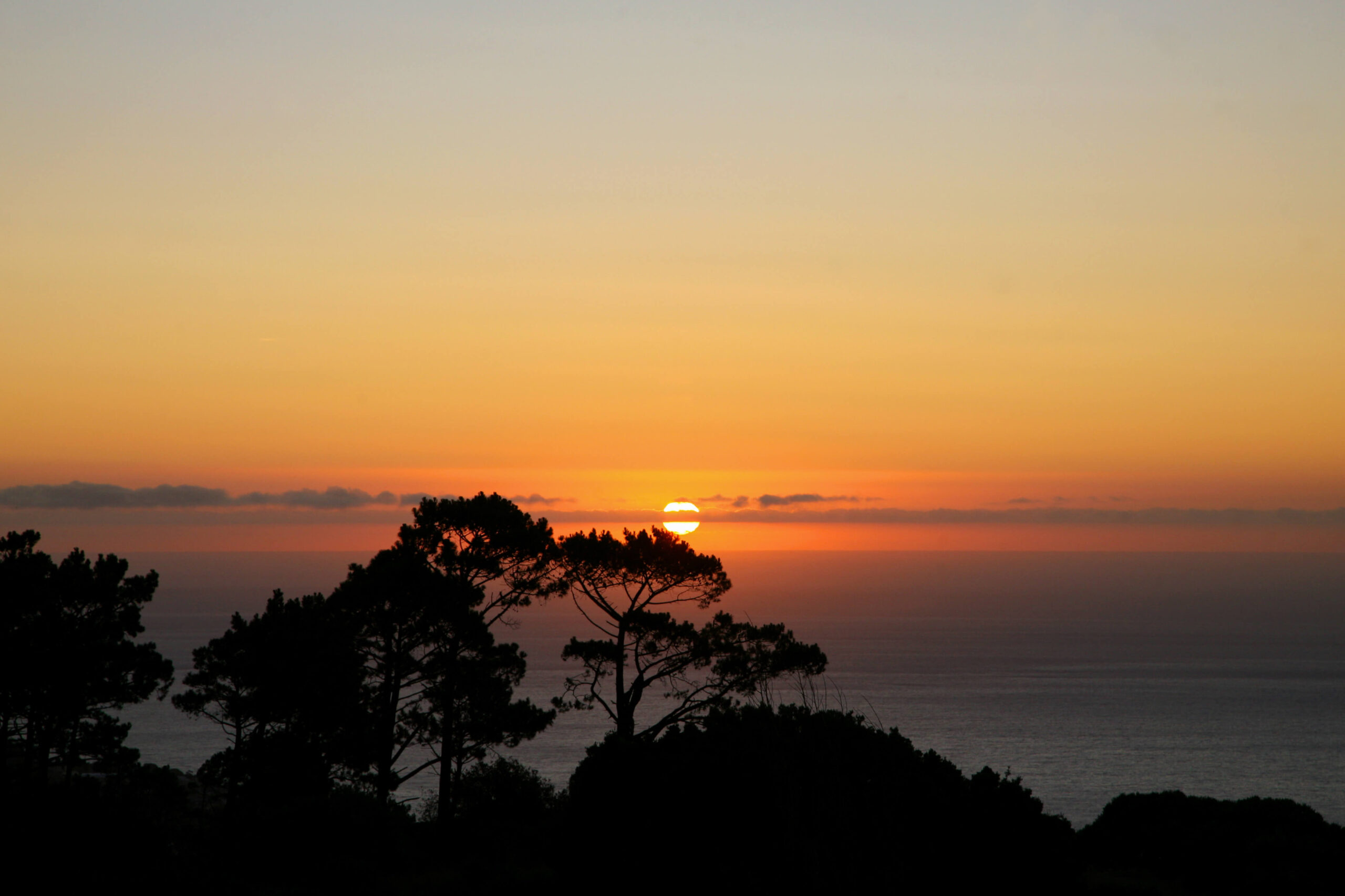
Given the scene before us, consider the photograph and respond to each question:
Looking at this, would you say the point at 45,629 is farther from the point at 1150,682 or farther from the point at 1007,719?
the point at 1150,682

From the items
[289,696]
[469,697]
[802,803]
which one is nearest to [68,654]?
[289,696]

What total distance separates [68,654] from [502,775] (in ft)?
48.9

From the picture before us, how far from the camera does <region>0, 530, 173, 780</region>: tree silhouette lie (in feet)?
105

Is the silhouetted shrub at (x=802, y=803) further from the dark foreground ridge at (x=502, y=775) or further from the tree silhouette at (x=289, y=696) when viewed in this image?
the tree silhouette at (x=289, y=696)

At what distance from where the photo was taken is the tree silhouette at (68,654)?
31.9 m

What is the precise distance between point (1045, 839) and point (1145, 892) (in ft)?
18.1

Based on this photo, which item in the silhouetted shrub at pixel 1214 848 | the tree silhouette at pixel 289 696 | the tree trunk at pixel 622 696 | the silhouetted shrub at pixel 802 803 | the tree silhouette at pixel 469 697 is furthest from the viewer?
the tree silhouette at pixel 289 696

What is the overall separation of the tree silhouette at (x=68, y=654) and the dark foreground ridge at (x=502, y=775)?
94 millimetres

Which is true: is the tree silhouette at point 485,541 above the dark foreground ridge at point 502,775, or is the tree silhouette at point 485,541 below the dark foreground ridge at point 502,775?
above

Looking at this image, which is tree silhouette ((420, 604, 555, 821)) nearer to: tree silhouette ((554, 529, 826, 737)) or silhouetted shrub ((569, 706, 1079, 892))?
tree silhouette ((554, 529, 826, 737))

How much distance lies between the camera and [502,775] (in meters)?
35.1

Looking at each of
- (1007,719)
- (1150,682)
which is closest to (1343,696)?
(1150,682)

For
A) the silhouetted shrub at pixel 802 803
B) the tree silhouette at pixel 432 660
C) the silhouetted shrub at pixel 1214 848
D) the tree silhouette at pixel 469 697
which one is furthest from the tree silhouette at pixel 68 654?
the silhouetted shrub at pixel 1214 848

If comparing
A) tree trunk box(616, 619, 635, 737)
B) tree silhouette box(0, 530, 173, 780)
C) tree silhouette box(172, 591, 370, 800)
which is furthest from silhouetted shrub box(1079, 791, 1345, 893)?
tree silhouette box(0, 530, 173, 780)
